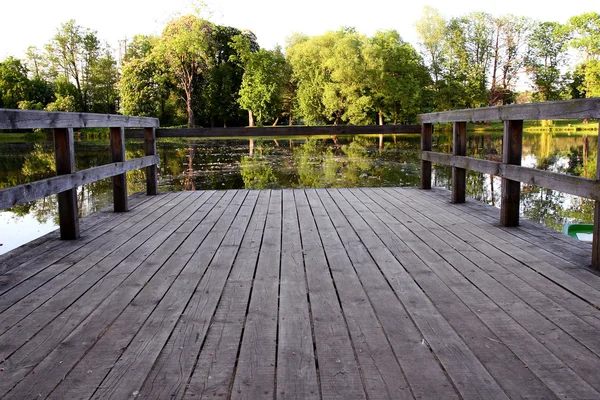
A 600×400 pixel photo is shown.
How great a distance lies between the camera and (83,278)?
2809 mm

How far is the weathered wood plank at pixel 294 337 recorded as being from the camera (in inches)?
62.2

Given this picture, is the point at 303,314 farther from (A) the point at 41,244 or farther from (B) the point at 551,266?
(A) the point at 41,244

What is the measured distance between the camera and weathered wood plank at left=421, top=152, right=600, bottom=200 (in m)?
2.90

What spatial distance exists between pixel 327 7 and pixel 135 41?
1718 cm

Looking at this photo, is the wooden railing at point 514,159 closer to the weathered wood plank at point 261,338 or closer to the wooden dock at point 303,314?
the wooden dock at point 303,314

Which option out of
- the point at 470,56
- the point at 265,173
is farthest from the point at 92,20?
the point at 265,173

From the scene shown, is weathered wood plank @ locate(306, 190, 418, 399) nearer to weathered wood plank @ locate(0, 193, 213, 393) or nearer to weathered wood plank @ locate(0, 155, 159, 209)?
weathered wood plank @ locate(0, 193, 213, 393)

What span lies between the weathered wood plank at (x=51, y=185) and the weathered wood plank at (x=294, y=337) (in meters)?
1.62

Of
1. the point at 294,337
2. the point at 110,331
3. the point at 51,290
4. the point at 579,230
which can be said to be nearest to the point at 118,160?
the point at 51,290

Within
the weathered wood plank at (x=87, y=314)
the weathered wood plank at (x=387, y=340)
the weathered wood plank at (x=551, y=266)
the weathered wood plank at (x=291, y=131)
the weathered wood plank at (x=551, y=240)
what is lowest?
the weathered wood plank at (x=87, y=314)

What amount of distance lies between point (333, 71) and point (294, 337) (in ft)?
114

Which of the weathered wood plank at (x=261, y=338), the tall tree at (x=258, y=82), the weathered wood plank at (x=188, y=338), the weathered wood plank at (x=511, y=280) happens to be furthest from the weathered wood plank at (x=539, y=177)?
the tall tree at (x=258, y=82)

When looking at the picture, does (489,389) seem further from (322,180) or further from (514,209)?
(322,180)

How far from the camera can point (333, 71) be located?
1393 inches
